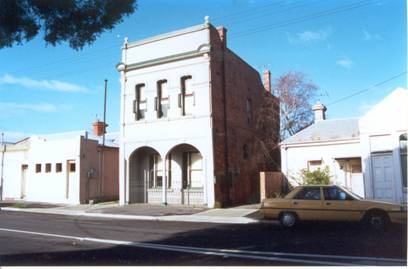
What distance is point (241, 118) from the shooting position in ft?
86.2

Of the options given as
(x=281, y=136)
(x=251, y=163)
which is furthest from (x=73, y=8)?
(x=281, y=136)

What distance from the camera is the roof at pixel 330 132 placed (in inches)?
890

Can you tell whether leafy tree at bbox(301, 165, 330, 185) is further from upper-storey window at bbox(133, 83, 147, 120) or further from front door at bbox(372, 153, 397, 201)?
upper-storey window at bbox(133, 83, 147, 120)

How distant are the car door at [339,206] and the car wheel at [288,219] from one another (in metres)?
1.02

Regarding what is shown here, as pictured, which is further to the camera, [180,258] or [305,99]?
[305,99]

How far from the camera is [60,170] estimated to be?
28953 millimetres

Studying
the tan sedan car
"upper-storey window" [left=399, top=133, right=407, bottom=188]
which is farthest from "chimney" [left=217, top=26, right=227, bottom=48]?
the tan sedan car

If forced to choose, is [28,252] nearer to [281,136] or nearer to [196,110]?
[196,110]

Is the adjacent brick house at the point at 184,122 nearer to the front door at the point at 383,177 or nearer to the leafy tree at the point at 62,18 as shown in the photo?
the front door at the point at 383,177

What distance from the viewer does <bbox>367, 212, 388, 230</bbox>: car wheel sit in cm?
1340

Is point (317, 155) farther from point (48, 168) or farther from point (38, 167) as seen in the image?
point (38, 167)

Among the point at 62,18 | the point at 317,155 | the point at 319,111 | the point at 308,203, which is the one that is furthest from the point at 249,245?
the point at 319,111

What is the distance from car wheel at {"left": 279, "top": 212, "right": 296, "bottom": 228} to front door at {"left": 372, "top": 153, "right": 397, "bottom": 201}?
7.24 m

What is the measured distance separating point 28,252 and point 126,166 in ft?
48.8
